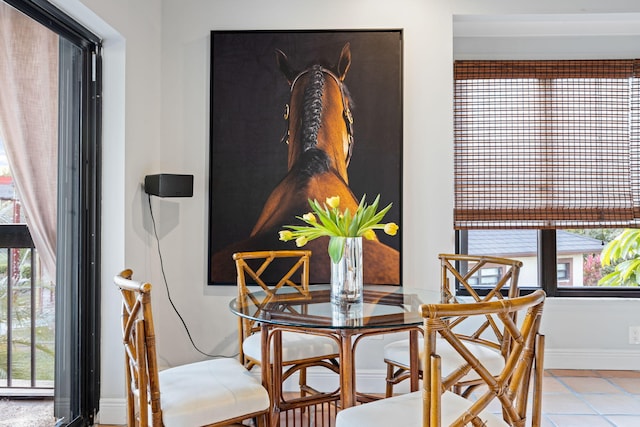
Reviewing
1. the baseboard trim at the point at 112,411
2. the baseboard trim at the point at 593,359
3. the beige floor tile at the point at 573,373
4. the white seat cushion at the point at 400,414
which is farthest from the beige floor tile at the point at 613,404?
the baseboard trim at the point at 112,411

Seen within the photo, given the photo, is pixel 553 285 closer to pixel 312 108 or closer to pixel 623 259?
pixel 623 259

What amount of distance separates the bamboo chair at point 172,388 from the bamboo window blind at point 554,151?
6.98 feet

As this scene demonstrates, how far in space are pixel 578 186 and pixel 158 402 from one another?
3091mm

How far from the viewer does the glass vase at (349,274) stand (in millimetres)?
2113

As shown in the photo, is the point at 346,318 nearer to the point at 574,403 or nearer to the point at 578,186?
the point at 574,403

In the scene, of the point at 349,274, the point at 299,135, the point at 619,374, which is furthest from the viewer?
the point at 619,374

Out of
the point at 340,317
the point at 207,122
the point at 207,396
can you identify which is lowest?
the point at 207,396

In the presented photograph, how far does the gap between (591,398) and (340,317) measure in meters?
2.02

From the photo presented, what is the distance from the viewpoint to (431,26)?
3117mm

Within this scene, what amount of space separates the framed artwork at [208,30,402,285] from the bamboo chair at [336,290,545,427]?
1485mm

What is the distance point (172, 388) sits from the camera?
1.84 metres

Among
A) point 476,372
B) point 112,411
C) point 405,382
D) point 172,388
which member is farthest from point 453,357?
point 112,411

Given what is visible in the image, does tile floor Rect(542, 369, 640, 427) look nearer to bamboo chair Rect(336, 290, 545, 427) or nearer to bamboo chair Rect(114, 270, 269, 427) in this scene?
bamboo chair Rect(336, 290, 545, 427)

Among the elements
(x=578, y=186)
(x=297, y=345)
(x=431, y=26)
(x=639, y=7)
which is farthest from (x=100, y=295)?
(x=639, y=7)
